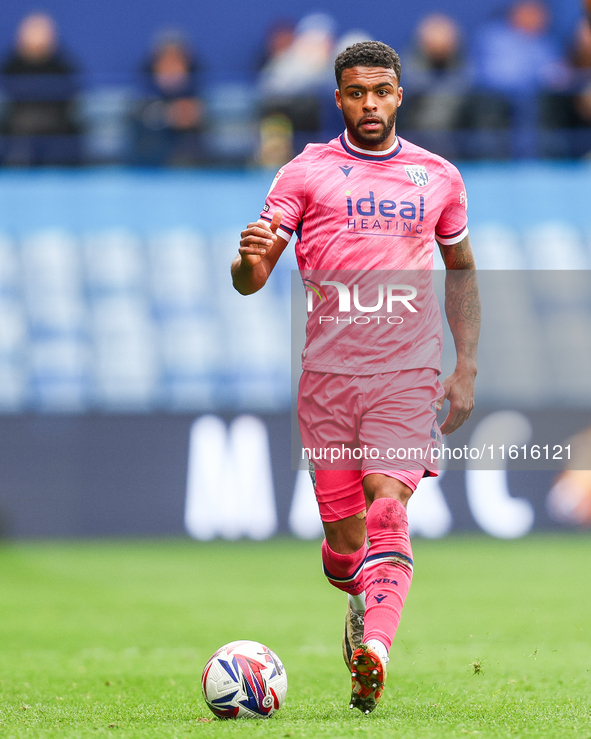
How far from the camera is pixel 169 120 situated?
13867 millimetres

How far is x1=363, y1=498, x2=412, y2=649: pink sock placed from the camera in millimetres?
4531

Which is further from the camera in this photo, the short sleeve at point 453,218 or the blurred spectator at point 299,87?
the blurred spectator at point 299,87

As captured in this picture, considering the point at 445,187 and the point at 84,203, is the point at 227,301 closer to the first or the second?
the point at 84,203

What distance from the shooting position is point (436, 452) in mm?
4902

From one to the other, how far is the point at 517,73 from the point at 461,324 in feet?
33.2

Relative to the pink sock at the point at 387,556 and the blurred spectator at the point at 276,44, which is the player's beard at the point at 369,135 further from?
the blurred spectator at the point at 276,44

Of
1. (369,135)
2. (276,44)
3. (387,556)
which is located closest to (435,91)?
(276,44)

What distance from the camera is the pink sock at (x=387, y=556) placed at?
14.9ft

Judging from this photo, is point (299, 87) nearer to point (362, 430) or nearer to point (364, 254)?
point (364, 254)

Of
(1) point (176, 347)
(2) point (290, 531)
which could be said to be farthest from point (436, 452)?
(1) point (176, 347)

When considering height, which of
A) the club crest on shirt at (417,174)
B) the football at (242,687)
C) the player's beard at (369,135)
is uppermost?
the player's beard at (369,135)

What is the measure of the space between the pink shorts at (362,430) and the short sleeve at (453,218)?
665 mm

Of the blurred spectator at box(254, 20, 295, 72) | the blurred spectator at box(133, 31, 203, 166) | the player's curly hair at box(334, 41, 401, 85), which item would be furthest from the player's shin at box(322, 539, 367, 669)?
the blurred spectator at box(254, 20, 295, 72)

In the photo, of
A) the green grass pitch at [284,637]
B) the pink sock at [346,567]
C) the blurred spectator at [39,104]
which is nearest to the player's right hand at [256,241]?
the pink sock at [346,567]
